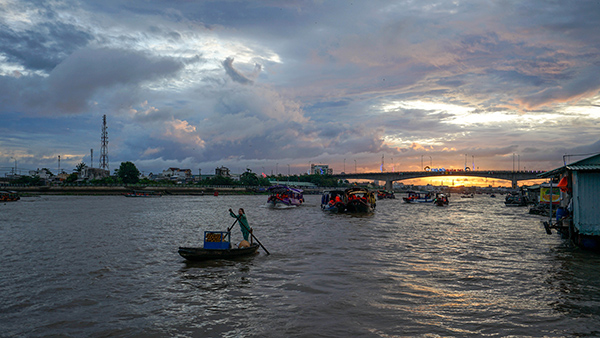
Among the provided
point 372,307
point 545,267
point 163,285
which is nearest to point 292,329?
point 372,307

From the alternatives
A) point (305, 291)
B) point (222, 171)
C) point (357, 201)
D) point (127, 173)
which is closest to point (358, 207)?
point (357, 201)

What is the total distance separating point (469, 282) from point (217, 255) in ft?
27.6

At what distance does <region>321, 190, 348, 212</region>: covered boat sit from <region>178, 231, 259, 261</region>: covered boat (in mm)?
27180

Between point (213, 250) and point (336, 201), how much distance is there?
28.8 metres

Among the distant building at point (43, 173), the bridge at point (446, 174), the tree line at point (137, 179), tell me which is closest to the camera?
the bridge at point (446, 174)

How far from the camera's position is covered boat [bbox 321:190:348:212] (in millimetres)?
40969

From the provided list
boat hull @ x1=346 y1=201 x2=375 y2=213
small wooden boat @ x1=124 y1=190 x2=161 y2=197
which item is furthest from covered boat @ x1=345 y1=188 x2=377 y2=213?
small wooden boat @ x1=124 y1=190 x2=161 y2=197

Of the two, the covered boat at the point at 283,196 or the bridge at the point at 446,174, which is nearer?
the covered boat at the point at 283,196

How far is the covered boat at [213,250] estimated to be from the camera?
13633 millimetres

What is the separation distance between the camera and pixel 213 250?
13.7 m

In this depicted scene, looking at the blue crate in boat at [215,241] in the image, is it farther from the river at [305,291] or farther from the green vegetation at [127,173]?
the green vegetation at [127,173]

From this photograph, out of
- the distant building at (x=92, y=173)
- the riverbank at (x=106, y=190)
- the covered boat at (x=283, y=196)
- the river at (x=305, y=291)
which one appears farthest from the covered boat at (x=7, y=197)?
the distant building at (x=92, y=173)

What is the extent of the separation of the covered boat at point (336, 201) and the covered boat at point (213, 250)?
27180 mm

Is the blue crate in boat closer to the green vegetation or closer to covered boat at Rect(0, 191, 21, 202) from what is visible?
covered boat at Rect(0, 191, 21, 202)
